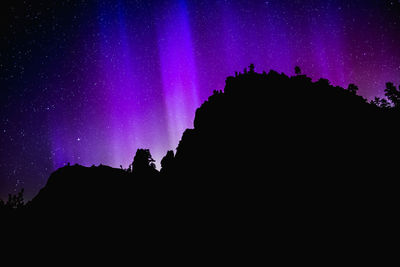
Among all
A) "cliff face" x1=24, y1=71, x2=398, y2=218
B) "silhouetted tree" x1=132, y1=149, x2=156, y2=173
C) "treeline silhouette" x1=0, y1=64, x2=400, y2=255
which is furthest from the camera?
"silhouetted tree" x1=132, y1=149, x2=156, y2=173

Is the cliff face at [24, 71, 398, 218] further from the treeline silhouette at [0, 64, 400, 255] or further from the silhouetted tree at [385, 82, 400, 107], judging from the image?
the silhouetted tree at [385, 82, 400, 107]

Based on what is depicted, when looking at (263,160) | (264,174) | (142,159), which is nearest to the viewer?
(264,174)

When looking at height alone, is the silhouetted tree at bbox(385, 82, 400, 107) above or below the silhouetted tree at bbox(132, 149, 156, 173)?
above

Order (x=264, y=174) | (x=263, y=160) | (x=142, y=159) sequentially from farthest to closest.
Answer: (x=142, y=159) → (x=263, y=160) → (x=264, y=174)

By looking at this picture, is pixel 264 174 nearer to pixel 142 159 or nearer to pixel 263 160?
pixel 263 160

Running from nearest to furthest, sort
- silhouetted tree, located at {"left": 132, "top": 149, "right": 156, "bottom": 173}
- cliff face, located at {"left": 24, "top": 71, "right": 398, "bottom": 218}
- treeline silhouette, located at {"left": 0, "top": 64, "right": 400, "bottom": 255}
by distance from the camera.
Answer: treeline silhouette, located at {"left": 0, "top": 64, "right": 400, "bottom": 255}
cliff face, located at {"left": 24, "top": 71, "right": 398, "bottom": 218}
silhouetted tree, located at {"left": 132, "top": 149, "right": 156, "bottom": 173}

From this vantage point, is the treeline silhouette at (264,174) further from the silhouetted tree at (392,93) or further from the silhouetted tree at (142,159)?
the silhouetted tree at (392,93)

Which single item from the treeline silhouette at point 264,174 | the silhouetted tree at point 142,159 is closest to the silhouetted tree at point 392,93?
the treeline silhouette at point 264,174

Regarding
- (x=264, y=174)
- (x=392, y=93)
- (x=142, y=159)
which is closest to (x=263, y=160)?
(x=264, y=174)

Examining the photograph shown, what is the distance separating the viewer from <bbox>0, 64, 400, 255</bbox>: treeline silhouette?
57.4ft

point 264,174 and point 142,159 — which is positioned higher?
point 142,159

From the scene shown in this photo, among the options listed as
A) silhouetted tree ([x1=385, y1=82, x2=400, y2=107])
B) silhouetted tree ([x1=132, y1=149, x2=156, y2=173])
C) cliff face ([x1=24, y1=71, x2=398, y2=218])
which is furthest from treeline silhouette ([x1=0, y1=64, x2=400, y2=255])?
silhouetted tree ([x1=385, y1=82, x2=400, y2=107])

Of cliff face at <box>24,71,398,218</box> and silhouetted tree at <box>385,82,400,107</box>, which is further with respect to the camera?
silhouetted tree at <box>385,82,400,107</box>

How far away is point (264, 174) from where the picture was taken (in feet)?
69.7
